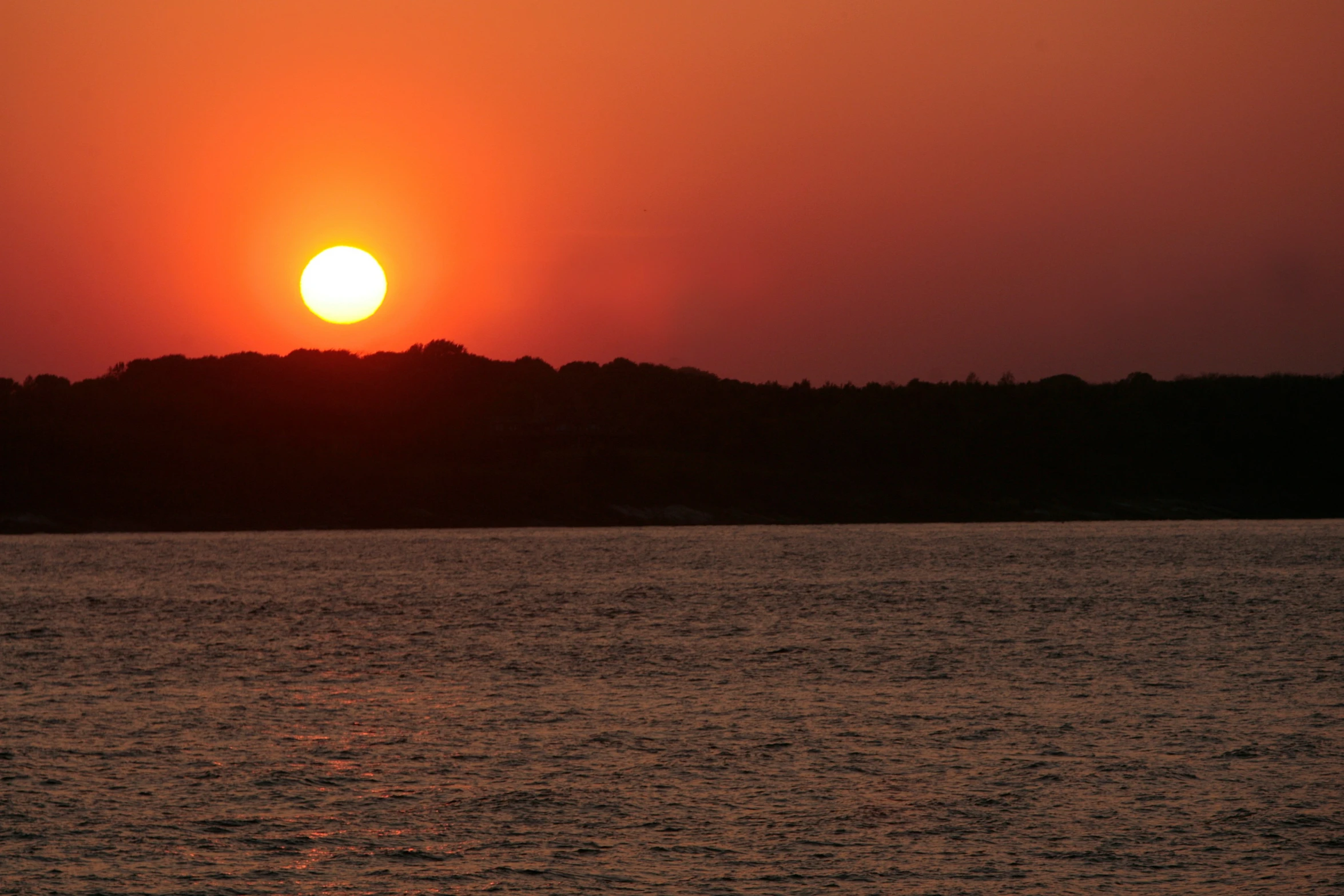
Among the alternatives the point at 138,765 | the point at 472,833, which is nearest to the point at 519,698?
the point at 138,765

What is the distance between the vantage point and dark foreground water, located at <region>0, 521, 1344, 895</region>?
66.2 feet

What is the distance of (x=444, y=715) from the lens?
34.0m

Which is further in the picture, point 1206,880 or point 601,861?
point 601,861

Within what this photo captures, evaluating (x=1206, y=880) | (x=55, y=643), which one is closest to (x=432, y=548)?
(x=55, y=643)

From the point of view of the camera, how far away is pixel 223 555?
429 ft

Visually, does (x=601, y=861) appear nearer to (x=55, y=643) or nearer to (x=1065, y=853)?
(x=1065, y=853)

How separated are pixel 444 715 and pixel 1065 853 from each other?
1697 centimetres

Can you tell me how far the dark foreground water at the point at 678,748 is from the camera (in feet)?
66.2

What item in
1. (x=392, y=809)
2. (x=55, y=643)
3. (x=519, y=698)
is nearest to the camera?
(x=392, y=809)

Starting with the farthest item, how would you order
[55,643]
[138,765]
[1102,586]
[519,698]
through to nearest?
[1102,586] < [55,643] < [519,698] < [138,765]

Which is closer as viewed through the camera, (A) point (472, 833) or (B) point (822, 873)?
(B) point (822, 873)

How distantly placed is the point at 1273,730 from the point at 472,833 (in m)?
16.9

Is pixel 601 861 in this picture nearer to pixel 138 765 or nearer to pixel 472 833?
pixel 472 833

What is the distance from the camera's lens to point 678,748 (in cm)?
2892
